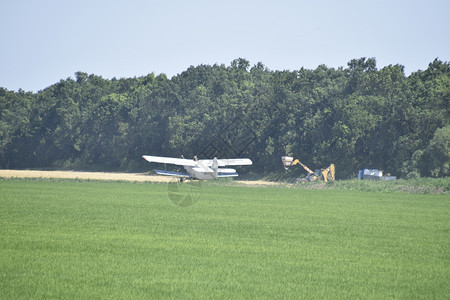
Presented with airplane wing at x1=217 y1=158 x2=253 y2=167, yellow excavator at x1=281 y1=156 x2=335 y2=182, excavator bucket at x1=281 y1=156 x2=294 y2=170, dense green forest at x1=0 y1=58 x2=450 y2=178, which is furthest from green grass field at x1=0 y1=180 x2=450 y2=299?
excavator bucket at x1=281 y1=156 x2=294 y2=170

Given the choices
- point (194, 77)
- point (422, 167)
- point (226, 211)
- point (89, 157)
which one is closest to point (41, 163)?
point (89, 157)

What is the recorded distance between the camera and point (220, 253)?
19109mm

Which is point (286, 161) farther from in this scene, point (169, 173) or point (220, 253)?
point (220, 253)

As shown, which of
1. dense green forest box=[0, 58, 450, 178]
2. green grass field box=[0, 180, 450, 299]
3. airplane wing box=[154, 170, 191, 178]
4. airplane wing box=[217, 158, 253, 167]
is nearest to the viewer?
green grass field box=[0, 180, 450, 299]

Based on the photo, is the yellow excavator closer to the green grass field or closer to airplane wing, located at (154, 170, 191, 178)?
airplane wing, located at (154, 170, 191, 178)

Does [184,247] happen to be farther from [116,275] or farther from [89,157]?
[89,157]

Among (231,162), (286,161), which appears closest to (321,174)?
(286,161)

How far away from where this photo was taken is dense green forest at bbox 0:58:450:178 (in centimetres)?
7062

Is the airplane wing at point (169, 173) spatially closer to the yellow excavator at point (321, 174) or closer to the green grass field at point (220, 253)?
the green grass field at point (220, 253)

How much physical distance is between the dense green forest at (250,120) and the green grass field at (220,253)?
3650 centimetres

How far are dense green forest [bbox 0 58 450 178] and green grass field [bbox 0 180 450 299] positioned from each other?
3650 centimetres

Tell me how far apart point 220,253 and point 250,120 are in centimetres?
6651

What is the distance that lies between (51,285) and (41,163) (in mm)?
102630

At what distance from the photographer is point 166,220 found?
2847 cm
